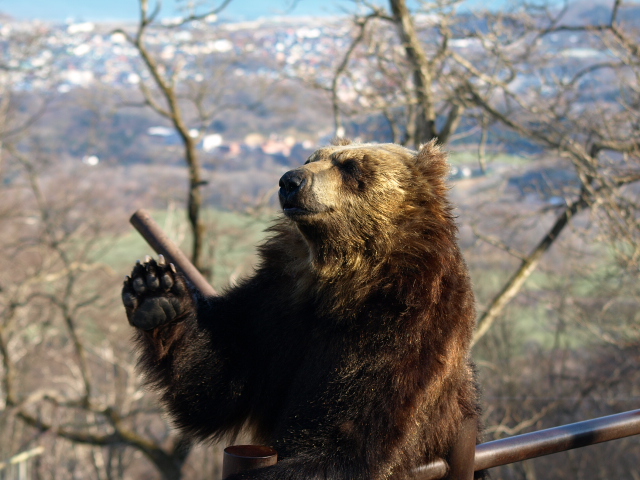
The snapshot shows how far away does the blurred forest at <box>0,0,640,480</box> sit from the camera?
9742 mm

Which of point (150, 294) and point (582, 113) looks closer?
point (150, 294)

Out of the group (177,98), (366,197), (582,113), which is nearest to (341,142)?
(366,197)

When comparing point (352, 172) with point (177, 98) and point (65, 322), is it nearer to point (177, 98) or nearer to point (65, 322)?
point (177, 98)

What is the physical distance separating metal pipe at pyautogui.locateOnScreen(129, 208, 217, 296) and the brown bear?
105mm

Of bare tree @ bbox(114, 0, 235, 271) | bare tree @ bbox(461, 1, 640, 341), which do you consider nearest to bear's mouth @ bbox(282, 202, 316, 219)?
bare tree @ bbox(461, 1, 640, 341)

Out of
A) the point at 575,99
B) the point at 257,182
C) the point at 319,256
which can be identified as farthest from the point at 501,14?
the point at 257,182

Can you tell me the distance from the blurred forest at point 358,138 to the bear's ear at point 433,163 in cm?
130

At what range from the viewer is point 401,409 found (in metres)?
2.64

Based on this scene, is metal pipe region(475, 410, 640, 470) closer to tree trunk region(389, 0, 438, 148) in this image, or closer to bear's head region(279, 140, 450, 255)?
bear's head region(279, 140, 450, 255)

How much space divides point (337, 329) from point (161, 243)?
3.29ft

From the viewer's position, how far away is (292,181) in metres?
3.00

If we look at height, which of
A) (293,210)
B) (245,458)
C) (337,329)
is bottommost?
(337,329)

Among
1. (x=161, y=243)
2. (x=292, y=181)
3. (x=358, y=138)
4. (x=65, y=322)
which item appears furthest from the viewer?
(x=65, y=322)

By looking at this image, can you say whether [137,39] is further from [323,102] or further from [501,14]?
[501,14]
